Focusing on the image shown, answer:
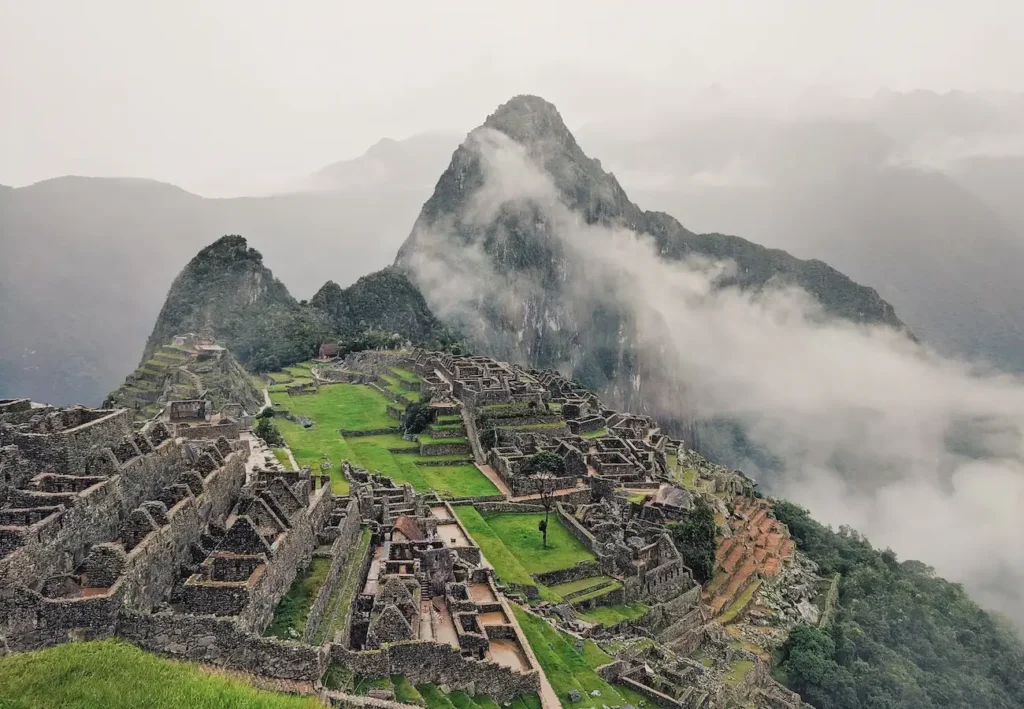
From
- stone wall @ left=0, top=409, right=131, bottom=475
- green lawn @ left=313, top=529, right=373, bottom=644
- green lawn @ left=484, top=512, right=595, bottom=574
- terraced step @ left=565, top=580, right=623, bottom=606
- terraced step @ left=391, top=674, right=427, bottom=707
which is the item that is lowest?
terraced step @ left=565, top=580, right=623, bottom=606

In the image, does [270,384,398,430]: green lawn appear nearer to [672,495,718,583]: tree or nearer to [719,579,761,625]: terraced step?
[672,495,718,583]: tree

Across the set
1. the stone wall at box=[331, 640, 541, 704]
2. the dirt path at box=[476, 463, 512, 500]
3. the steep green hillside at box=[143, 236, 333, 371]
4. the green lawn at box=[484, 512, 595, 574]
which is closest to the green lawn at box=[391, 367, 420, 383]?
the steep green hillside at box=[143, 236, 333, 371]

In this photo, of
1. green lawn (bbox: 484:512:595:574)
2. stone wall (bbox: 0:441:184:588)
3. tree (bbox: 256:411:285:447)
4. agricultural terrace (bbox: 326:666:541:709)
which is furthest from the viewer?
tree (bbox: 256:411:285:447)

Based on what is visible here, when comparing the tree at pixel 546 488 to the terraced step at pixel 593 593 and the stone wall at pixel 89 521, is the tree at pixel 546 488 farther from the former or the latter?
the stone wall at pixel 89 521

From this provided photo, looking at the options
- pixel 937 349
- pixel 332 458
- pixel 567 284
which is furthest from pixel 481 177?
pixel 332 458

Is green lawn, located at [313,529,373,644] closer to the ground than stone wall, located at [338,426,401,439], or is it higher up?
higher up

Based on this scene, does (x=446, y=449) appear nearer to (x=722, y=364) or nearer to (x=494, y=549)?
(x=494, y=549)

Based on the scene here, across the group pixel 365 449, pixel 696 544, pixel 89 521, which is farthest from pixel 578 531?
pixel 89 521
